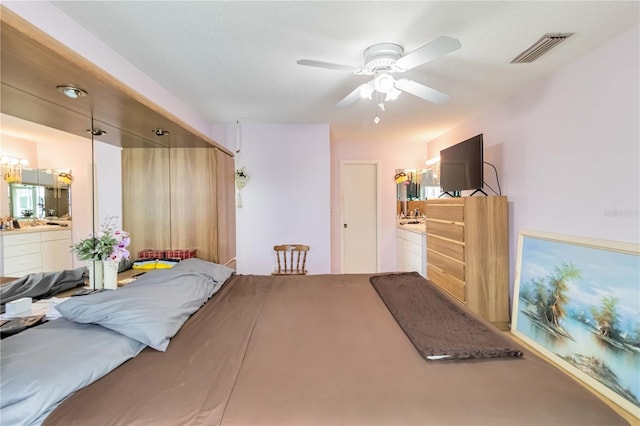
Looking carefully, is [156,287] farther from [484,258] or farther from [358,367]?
[484,258]

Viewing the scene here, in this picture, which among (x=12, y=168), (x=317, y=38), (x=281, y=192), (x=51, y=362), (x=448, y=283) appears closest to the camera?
(x=51, y=362)

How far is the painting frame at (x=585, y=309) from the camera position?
1749mm

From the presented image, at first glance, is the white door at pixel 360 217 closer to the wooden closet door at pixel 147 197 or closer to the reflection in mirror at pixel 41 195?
the wooden closet door at pixel 147 197

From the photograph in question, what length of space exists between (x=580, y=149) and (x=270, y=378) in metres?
2.74

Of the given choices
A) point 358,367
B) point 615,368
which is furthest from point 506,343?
point 615,368

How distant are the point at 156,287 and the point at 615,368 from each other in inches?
113

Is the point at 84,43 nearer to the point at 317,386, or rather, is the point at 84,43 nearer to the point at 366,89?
the point at 366,89

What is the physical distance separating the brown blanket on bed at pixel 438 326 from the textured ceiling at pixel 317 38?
172cm

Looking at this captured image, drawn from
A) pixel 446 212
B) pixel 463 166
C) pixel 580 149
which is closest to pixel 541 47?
pixel 580 149

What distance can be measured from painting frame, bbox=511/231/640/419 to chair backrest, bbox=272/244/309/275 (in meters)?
2.34

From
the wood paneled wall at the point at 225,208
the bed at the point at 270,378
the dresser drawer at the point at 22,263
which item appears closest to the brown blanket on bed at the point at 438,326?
the bed at the point at 270,378

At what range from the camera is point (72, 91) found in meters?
1.38

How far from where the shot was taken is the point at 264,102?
2.91m

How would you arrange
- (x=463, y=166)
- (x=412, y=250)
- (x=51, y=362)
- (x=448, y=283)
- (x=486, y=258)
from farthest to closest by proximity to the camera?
(x=412, y=250) → (x=463, y=166) → (x=448, y=283) → (x=486, y=258) → (x=51, y=362)
